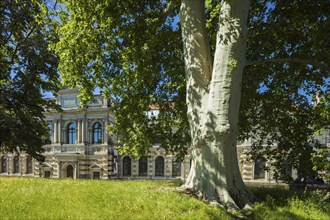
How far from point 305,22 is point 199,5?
3531 mm

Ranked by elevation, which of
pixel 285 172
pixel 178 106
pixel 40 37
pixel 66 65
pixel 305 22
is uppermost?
pixel 40 37

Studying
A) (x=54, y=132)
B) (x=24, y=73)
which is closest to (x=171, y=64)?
(x=24, y=73)

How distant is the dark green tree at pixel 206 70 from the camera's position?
610cm

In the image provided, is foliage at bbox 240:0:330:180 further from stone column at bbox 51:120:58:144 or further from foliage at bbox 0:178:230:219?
stone column at bbox 51:120:58:144

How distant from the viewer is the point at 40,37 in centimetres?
1523

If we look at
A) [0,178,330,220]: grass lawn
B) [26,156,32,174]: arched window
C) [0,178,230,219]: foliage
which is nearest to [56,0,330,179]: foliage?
[0,178,330,220]: grass lawn

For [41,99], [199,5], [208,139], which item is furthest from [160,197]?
[41,99]

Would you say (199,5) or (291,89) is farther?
(291,89)

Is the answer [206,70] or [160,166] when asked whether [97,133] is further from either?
[206,70]

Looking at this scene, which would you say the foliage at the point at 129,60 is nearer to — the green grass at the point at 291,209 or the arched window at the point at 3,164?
the green grass at the point at 291,209

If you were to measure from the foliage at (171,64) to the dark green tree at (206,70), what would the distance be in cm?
4

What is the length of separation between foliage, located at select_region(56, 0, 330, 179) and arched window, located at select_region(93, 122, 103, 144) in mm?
23450

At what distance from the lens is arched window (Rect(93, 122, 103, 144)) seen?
3369 cm

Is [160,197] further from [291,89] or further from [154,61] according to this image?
[291,89]
